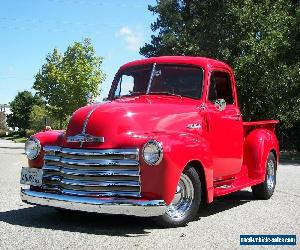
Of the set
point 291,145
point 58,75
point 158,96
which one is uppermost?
point 58,75

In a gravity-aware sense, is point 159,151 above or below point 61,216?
above

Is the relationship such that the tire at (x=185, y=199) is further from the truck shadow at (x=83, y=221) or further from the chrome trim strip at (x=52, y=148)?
the chrome trim strip at (x=52, y=148)

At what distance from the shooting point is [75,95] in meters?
37.8

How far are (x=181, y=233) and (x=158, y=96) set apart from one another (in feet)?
6.65

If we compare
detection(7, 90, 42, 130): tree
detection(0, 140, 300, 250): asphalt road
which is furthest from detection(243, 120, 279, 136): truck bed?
detection(7, 90, 42, 130): tree

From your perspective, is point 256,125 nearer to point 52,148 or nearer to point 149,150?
point 149,150

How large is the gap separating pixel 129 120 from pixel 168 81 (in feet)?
4.58

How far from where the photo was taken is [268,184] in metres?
8.57

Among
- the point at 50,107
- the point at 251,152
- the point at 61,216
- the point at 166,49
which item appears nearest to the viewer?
the point at 61,216

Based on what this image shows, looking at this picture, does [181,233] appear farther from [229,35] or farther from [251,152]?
[229,35]

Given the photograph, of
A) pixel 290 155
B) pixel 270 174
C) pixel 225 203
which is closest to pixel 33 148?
pixel 225 203

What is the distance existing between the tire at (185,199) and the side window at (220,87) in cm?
149

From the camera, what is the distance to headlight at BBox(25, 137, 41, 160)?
616 centimetres

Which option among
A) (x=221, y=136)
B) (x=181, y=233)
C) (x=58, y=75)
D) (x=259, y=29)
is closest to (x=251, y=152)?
(x=221, y=136)
